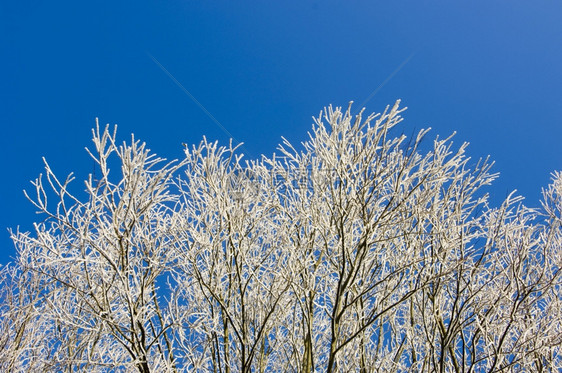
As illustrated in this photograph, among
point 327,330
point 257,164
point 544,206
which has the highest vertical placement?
point 544,206

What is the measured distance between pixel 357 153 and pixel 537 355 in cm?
363

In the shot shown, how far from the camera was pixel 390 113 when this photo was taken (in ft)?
11.6

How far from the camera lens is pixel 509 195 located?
14.4 feet

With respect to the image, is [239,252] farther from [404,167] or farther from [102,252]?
[404,167]

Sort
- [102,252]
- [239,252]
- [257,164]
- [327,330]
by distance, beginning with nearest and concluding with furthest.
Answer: [102,252]
[239,252]
[257,164]
[327,330]

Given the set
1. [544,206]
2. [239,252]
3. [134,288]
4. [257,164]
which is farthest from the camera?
[544,206]

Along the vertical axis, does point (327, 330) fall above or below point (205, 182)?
below

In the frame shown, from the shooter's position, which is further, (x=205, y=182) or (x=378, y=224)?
(x=205, y=182)

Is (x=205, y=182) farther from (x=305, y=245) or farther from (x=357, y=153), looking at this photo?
(x=357, y=153)

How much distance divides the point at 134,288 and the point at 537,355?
4831 millimetres

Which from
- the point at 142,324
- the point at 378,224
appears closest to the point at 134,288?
the point at 142,324


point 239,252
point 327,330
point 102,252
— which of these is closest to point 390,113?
point 239,252

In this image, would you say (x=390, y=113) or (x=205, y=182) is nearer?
(x=390, y=113)

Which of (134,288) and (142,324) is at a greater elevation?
(134,288)
